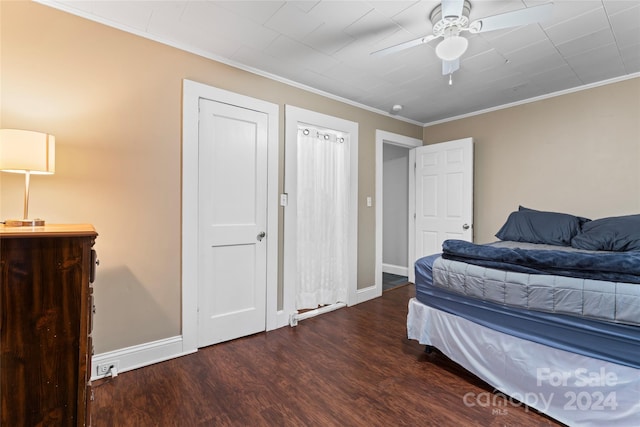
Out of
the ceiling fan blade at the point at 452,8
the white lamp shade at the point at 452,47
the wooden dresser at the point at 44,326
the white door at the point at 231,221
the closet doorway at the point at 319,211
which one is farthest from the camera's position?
the closet doorway at the point at 319,211

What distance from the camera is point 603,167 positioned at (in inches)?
120

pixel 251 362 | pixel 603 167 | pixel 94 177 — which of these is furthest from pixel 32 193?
pixel 603 167

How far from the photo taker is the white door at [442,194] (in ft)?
12.6

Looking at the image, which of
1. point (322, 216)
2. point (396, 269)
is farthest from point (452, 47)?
point (396, 269)

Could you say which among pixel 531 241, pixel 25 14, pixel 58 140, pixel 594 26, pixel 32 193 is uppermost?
pixel 594 26

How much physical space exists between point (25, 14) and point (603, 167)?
4.94 m

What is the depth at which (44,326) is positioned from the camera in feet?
3.69

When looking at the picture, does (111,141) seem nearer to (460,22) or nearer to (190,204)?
(190,204)

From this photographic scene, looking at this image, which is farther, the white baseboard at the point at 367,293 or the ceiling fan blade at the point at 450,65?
the white baseboard at the point at 367,293

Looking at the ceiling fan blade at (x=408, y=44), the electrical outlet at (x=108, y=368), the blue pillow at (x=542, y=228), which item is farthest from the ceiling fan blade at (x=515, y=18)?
the electrical outlet at (x=108, y=368)

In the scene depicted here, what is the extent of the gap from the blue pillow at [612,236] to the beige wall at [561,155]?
0.62 meters

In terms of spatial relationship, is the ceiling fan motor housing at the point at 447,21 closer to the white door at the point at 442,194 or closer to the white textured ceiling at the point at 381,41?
the white textured ceiling at the point at 381,41

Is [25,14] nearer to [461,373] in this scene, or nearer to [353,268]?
[353,268]

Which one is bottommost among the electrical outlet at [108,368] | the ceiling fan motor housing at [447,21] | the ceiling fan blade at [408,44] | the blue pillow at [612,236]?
the electrical outlet at [108,368]
